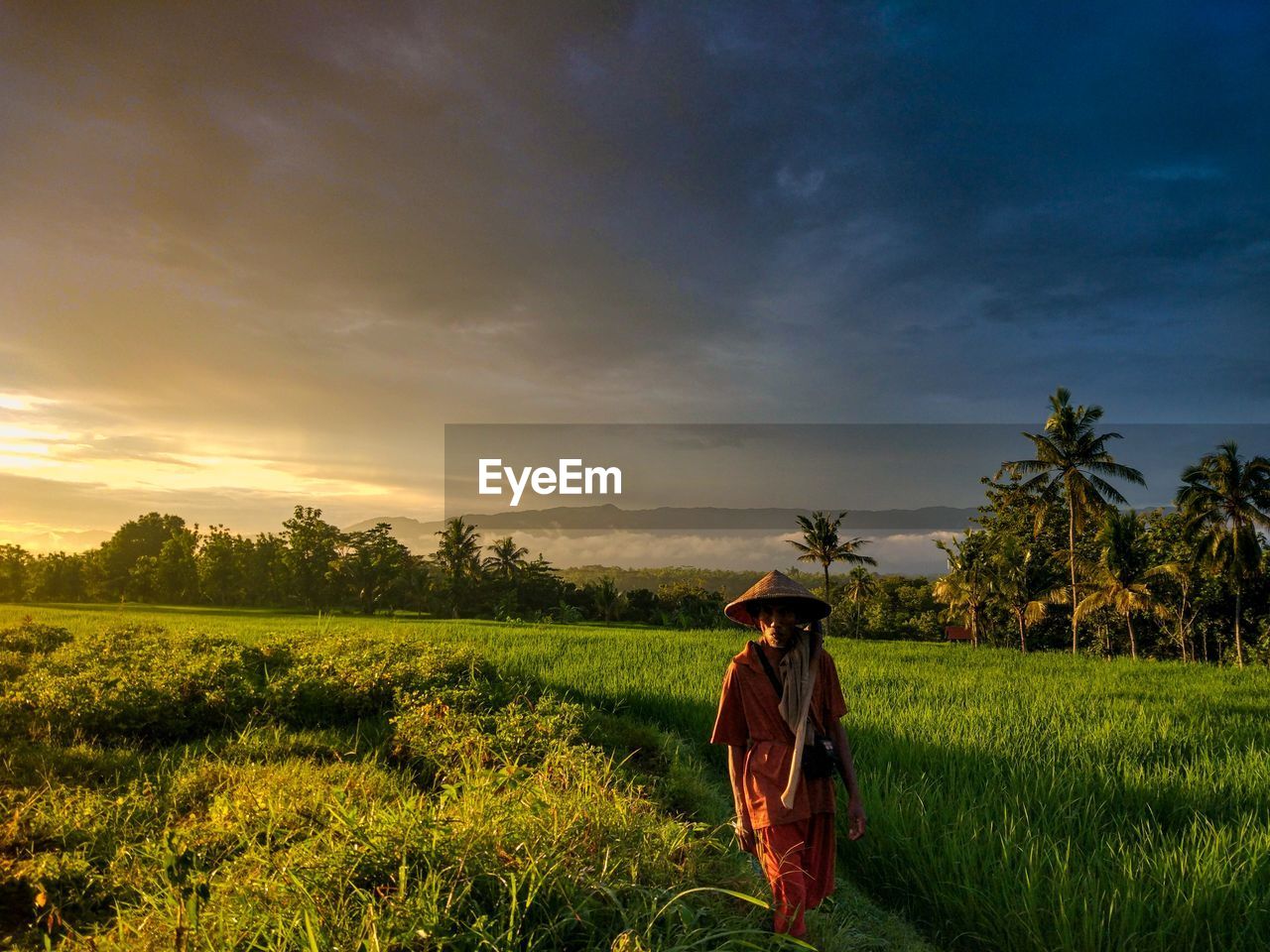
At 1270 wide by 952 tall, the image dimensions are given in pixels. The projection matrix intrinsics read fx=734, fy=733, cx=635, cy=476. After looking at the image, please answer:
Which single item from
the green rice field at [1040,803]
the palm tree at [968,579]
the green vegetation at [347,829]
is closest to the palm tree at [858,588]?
the palm tree at [968,579]

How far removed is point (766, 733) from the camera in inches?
128

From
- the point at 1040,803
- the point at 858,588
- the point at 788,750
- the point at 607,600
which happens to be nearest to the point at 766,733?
the point at 788,750

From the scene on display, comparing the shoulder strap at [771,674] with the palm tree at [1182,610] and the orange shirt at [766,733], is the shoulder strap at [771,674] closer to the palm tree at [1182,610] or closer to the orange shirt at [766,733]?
the orange shirt at [766,733]

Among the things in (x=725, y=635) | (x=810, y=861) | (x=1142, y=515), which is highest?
(x=1142, y=515)

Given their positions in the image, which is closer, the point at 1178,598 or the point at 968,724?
the point at 968,724

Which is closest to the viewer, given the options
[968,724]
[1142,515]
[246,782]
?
[246,782]

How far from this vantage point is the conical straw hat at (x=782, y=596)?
329 centimetres

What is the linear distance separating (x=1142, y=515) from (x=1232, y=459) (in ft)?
35.5

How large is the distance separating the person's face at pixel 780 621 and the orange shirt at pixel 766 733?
0.10 m

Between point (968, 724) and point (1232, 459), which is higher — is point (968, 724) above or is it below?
below

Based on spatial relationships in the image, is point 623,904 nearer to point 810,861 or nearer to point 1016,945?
point 810,861

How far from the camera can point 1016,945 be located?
3824 mm

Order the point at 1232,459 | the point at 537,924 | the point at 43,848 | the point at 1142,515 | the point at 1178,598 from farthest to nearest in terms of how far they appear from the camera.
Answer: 1. the point at 1142,515
2. the point at 1178,598
3. the point at 1232,459
4. the point at 43,848
5. the point at 537,924

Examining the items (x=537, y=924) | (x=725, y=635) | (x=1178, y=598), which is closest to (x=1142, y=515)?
(x=1178, y=598)
